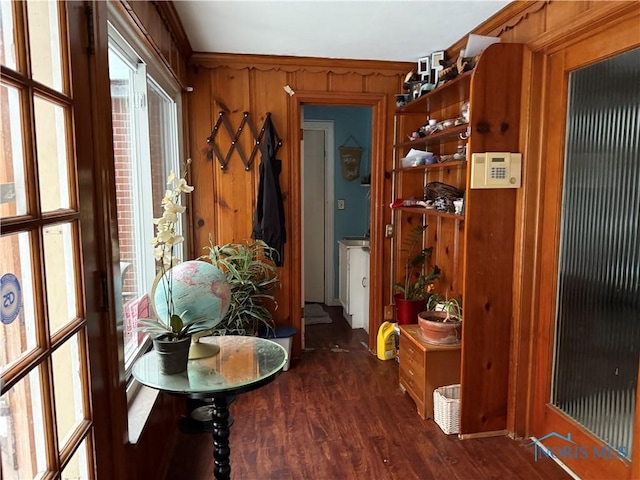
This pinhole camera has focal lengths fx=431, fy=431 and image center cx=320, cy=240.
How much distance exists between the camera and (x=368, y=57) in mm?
3322

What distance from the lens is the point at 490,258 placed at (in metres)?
2.39

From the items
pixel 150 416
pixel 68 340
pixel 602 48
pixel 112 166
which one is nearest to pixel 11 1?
pixel 112 166

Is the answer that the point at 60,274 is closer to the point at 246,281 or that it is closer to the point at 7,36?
the point at 7,36

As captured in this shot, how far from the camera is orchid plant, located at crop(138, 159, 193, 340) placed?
4.57ft

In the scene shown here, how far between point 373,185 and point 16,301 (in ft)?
9.67

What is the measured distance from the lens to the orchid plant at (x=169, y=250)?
1.39m

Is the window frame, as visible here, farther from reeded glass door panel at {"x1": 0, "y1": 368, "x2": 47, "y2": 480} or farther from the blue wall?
the blue wall

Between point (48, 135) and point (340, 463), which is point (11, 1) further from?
point (340, 463)

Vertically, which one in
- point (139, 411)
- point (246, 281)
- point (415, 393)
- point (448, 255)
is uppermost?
point (448, 255)

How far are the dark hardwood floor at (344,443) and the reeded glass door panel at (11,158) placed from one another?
5.68ft

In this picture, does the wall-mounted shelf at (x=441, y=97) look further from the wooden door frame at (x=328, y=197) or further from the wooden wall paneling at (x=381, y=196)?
the wooden door frame at (x=328, y=197)

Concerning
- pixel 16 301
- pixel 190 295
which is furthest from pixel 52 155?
pixel 190 295

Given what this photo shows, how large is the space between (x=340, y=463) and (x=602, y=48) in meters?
2.32

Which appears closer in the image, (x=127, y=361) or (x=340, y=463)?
(x=127, y=361)
